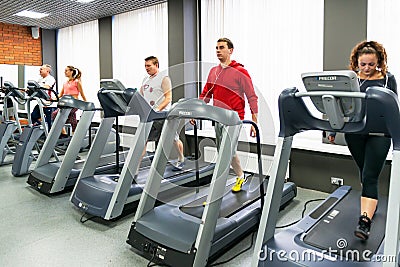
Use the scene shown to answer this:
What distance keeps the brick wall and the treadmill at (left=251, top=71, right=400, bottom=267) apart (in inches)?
324

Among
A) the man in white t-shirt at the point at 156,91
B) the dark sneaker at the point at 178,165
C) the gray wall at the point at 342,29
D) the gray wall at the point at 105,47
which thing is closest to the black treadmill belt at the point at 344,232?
the gray wall at the point at 342,29

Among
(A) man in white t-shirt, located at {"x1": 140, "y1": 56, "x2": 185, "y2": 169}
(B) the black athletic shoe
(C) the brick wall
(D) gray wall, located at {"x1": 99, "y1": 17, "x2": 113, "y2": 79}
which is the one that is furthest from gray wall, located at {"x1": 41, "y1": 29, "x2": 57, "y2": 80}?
(B) the black athletic shoe

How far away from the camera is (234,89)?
351cm

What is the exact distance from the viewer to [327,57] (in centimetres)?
416

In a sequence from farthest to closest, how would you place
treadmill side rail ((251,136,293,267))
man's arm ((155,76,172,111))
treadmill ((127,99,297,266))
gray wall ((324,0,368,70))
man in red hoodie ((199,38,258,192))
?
man's arm ((155,76,172,111)) < gray wall ((324,0,368,70)) < man in red hoodie ((199,38,258,192)) < treadmill ((127,99,297,266)) < treadmill side rail ((251,136,293,267))

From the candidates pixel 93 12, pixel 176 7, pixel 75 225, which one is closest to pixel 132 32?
pixel 93 12

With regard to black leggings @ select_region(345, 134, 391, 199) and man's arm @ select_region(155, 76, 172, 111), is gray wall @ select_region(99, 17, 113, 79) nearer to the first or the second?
man's arm @ select_region(155, 76, 172, 111)

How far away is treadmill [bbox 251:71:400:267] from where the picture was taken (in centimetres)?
190

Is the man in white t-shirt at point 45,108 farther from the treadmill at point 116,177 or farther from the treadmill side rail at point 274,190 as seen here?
the treadmill side rail at point 274,190

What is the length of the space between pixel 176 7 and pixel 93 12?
→ 7.26 feet

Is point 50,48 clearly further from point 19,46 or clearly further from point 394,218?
point 394,218

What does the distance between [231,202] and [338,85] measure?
1.78 meters

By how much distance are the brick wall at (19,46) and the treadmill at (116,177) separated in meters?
5.95

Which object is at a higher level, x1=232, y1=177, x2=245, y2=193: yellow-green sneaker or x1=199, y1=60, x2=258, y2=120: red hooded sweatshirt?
x1=199, y1=60, x2=258, y2=120: red hooded sweatshirt
